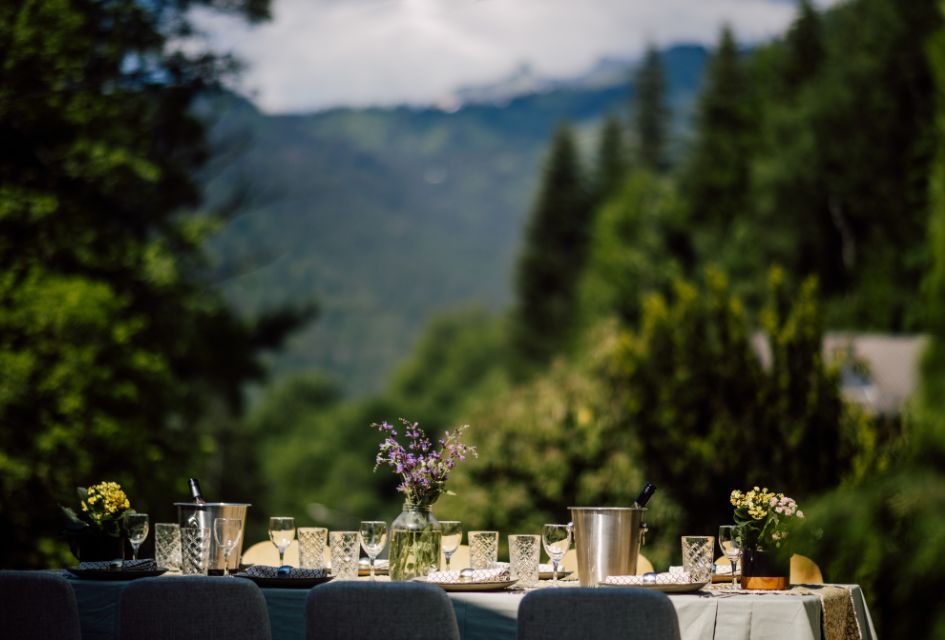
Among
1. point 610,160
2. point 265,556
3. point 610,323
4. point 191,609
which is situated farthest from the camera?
point 610,160

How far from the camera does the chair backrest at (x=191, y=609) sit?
2.98 m

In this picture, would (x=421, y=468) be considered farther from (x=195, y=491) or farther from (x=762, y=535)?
(x=762, y=535)

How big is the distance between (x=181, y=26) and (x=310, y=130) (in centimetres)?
7460

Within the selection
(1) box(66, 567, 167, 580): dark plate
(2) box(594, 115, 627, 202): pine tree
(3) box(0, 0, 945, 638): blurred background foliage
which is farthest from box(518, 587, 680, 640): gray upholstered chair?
(2) box(594, 115, 627, 202): pine tree

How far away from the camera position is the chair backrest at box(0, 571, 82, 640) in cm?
311

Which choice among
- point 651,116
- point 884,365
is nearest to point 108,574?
point 884,365

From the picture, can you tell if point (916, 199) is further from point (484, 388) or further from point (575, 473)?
point (484, 388)

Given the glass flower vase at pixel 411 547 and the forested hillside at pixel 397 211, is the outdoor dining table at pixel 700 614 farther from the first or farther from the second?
the forested hillside at pixel 397 211

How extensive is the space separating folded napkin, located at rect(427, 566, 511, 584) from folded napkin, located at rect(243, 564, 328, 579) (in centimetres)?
33

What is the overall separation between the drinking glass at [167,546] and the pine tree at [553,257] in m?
31.4

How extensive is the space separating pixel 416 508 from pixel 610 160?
34777 mm

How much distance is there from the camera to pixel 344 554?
366cm

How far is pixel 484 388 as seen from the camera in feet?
144

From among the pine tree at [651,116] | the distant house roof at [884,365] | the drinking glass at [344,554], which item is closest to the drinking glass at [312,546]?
the drinking glass at [344,554]
